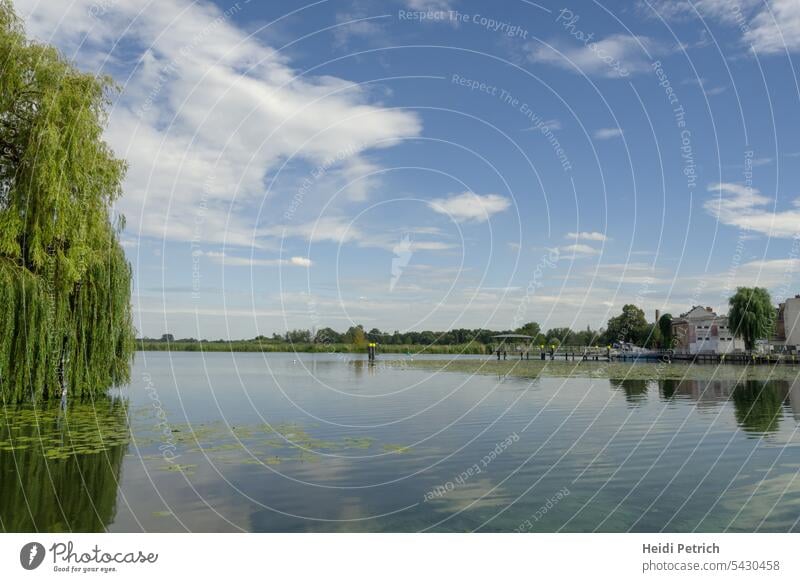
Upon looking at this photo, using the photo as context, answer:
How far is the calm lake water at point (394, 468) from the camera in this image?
356 inches

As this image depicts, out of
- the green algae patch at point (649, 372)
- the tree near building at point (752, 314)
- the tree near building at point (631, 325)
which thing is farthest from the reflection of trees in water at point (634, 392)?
the tree near building at point (631, 325)

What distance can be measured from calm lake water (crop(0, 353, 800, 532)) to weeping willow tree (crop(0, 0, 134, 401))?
1849 millimetres

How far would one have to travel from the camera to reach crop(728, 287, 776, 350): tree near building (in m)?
68.1

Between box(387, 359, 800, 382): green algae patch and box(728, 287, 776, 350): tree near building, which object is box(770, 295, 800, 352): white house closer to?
box(728, 287, 776, 350): tree near building

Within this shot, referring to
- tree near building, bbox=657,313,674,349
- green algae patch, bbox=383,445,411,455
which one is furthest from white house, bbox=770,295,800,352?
green algae patch, bbox=383,445,411,455

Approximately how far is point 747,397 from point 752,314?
45.6 meters

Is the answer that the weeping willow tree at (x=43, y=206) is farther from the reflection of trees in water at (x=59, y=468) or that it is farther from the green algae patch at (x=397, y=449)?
the green algae patch at (x=397, y=449)

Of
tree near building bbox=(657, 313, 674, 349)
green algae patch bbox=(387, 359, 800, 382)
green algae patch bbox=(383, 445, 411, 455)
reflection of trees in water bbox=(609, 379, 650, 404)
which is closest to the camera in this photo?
green algae patch bbox=(383, 445, 411, 455)

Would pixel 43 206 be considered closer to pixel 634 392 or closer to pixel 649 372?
pixel 634 392

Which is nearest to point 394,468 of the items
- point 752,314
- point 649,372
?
point 649,372

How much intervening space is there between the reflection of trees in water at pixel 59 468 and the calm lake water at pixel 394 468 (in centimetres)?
5
